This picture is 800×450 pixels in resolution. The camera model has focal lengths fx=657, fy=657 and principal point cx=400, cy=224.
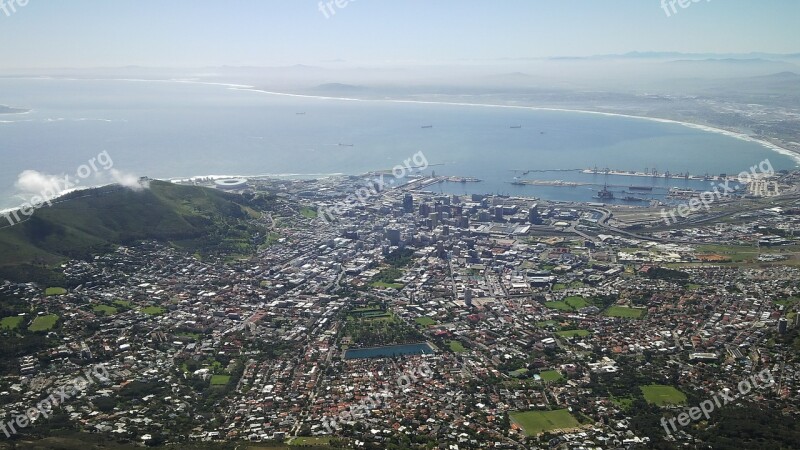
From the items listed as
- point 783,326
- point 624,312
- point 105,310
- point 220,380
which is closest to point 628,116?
point 624,312

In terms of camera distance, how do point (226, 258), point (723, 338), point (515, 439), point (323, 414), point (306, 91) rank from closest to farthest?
point (515, 439) → point (323, 414) → point (723, 338) → point (226, 258) → point (306, 91)

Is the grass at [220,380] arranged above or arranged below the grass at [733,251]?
below

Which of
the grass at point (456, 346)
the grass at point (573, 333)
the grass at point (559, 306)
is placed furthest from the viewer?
the grass at point (559, 306)

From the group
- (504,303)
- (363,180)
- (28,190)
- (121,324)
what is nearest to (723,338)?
(504,303)

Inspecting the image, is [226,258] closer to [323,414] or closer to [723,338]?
[323,414]
